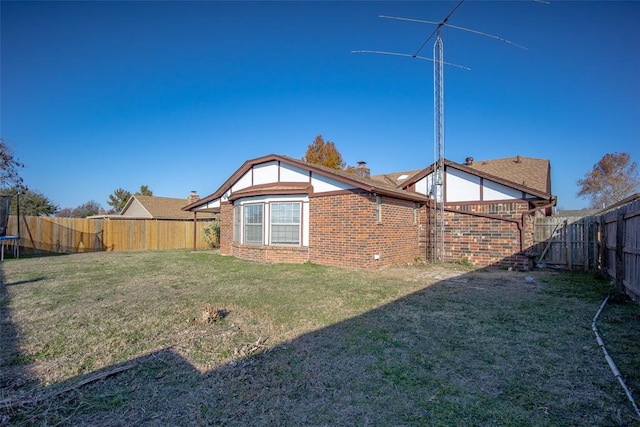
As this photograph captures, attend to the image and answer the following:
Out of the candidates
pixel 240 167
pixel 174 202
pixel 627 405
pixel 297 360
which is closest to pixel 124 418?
pixel 297 360

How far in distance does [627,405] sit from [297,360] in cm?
304

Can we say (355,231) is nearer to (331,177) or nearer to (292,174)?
(331,177)

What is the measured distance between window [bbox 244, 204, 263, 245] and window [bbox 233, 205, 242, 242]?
49 cm

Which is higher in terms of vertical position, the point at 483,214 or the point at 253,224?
the point at 483,214

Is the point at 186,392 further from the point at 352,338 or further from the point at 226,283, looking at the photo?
the point at 226,283

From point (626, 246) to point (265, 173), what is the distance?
10.8 meters

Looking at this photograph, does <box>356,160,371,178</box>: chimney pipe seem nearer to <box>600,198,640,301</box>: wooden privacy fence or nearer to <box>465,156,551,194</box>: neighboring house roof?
<box>465,156,551,194</box>: neighboring house roof

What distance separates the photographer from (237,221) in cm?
1356

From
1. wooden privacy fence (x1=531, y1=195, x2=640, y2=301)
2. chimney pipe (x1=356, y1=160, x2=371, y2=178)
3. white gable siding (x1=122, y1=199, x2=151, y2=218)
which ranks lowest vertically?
wooden privacy fence (x1=531, y1=195, x2=640, y2=301)

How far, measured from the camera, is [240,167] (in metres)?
13.8

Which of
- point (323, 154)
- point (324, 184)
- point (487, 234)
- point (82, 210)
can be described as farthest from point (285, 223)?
point (82, 210)

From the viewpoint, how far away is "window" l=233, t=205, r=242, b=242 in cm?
1323

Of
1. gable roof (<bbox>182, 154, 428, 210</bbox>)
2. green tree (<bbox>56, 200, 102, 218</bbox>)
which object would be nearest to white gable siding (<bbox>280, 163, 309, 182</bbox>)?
gable roof (<bbox>182, 154, 428, 210</bbox>)

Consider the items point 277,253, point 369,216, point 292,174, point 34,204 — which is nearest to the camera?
point 369,216
